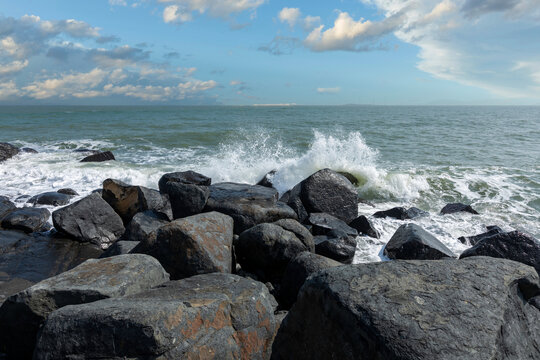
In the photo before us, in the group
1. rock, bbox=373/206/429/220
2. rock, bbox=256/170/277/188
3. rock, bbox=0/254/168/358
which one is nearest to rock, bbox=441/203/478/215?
rock, bbox=373/206/429/220

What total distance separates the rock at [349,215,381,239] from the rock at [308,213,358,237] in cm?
50

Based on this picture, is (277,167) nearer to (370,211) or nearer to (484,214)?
(370,211)

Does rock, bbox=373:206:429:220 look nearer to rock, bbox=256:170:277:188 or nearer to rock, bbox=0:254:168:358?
rock, bbox=256:170:277:188

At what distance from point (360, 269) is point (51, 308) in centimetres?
258

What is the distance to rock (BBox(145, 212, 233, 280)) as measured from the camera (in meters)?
4.36

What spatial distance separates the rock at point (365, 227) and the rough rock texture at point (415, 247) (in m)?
0.91

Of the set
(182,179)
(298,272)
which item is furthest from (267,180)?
(298,272)

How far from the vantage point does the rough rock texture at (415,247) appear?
6098mm

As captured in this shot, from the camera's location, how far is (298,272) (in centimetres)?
463

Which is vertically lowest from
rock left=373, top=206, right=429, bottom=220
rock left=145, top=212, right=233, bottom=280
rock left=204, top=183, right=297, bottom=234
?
rock left=373, top=206, right=429, bottom=220

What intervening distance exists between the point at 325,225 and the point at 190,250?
349 centimetres

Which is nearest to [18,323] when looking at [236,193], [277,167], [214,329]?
[214,329]

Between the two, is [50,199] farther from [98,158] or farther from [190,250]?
[190,250]

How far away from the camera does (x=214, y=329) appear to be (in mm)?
2732
